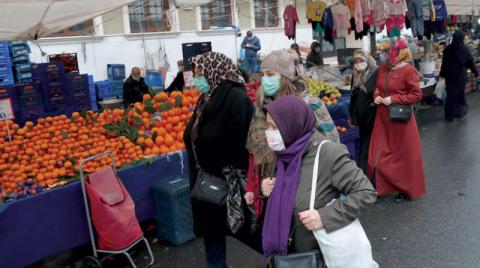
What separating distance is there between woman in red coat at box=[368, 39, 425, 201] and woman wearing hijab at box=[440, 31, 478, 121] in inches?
201

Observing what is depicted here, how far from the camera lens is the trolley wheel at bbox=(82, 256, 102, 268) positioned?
13.2 feet

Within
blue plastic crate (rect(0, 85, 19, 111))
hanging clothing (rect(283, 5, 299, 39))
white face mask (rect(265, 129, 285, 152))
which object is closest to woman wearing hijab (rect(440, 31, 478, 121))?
hanging clothing (rect(283, 5, 299, 39))

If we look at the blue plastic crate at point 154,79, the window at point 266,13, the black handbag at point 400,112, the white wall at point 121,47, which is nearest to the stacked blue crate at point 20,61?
the white wall at point 121,47

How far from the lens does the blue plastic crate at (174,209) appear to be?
4.55m

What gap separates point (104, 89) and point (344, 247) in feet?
39.1

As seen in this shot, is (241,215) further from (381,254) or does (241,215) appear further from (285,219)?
(381,254)

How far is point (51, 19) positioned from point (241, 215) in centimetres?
288

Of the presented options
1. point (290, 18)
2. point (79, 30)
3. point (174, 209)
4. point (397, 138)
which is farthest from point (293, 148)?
point (79, 30)

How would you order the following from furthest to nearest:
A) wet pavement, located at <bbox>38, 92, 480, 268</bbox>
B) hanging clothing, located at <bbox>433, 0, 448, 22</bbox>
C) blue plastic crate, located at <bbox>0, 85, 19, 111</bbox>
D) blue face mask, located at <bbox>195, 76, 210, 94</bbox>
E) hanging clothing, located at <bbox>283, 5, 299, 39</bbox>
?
hanging clothing, located at <bbox>283, 5, 299, 39</bbox>, hanging clothing, located at <bbox>433, 0, 448, 22</bbox>, blue plastic crate, located at <bbox>0, 85, 19, 111</bbox>, wet pavement, located at <bbox>38, 92, 480, 268</bbox>, blue face mask, located at <bbox>195, 76, 210, 94</bbox>

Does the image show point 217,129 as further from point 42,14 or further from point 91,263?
point 42,14

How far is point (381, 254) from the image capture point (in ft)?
13.9

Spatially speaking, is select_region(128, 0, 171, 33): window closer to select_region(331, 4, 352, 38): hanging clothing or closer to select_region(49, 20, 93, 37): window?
select_region(49, 20, 93, 37): window

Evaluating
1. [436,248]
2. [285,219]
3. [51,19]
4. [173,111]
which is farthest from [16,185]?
[436,248]

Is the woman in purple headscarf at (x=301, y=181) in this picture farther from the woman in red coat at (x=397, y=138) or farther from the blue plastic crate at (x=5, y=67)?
the blue plastic crate at (x=5, y=67)
